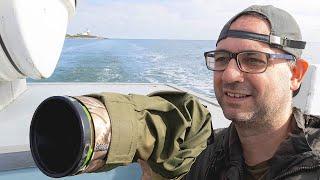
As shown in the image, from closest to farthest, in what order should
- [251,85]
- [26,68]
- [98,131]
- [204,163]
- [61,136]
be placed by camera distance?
[98,131], [61,136], [251,85], [204,163], [26,68]

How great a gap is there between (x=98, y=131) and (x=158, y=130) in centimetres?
17

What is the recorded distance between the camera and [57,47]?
9.09ft

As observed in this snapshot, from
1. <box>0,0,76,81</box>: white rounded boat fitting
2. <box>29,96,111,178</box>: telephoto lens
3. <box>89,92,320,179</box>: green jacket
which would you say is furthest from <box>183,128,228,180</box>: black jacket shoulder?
<box>0,0,76,81</box>: white rounded boat fitting

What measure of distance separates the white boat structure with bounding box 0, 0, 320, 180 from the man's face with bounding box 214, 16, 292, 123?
125 cm

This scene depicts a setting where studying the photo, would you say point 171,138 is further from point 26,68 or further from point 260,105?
point 26,68

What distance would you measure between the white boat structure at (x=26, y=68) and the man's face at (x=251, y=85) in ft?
4.12

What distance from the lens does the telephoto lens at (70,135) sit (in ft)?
2.47

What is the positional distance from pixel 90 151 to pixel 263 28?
0.89 meters

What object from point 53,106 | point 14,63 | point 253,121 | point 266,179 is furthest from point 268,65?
point 14,63

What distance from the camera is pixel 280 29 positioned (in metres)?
1.42

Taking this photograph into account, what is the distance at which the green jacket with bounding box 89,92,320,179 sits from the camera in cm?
83

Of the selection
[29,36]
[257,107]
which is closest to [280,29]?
[257,107]

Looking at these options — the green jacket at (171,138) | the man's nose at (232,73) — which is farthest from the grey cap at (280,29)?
the green jacket at (171,138)

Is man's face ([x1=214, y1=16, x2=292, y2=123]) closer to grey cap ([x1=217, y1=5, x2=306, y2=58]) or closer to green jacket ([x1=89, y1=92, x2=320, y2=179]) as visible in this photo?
grey cap ([x1=217, y1=5, x2=306, y2=58])
